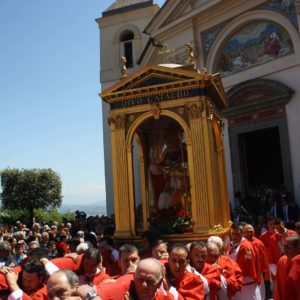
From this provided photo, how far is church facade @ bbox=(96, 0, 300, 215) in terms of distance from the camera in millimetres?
15953

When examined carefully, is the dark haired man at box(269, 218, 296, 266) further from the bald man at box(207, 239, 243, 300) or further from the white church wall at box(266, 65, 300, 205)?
the white church wall at box(266, 65, 300, 205)

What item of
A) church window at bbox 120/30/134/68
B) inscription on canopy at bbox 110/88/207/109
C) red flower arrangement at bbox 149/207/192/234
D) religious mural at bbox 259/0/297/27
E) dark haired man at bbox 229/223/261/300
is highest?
church window at bbox 120/30/134/68

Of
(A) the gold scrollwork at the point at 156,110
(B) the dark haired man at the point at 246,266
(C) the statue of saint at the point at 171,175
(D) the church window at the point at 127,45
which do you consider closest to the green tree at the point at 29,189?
(D) the church window at the point at 127,45

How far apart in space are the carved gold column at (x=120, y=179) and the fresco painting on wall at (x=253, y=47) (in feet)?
32.5

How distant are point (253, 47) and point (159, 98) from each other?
10203 millimetres

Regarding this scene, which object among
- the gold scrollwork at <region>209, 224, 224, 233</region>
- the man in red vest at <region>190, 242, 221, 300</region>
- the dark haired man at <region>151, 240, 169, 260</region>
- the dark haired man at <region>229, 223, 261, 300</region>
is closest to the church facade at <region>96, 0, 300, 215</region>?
the gold scrollwork at <region>209, 224, 224, 233</region>

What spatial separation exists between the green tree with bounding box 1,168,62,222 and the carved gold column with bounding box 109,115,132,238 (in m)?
26.6

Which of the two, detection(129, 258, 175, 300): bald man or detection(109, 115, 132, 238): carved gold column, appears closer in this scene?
detection(129, 258, 175, 300): bald man

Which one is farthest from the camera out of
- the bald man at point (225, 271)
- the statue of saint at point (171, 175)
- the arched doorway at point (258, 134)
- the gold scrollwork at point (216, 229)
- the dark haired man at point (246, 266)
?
the arched doorway at point (258, 134)

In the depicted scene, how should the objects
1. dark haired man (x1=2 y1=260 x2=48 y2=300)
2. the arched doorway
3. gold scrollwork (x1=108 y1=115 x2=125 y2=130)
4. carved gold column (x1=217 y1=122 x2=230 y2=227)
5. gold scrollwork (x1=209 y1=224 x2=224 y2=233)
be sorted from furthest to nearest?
1. the arched doorway
2. carved gold column (x1=217 y1=122 x2=230 y2=227)
3. gold scrollwork (x1=108 y1=115 x2=125 y2=130)
4. gold scrollwork (x1=209 y1=224 x2=224 y2=233)
5. dark haired man (x1=2 y1=260 x2=48 y2=300)

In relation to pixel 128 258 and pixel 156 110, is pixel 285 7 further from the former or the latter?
pixel 128 258

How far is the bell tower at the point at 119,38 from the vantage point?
82.5ft

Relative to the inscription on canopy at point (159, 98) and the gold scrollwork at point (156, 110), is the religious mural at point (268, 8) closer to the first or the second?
the inscription on canopy at point (159, 98)

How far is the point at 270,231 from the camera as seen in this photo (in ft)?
31.4
